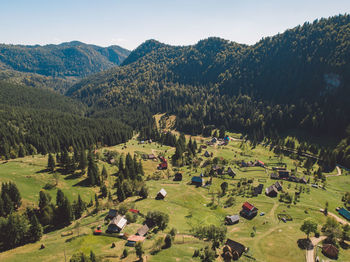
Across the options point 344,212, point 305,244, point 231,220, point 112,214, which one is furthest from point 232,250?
point 344,212

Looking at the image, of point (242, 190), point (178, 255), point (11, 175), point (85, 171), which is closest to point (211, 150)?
point (242, 190)

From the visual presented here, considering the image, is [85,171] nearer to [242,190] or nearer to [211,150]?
[242,190]

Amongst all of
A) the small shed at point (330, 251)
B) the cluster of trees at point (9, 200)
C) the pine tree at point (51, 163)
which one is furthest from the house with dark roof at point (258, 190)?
the pine tree at point (51, 163)

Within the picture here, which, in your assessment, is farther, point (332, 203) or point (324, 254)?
point (332, 203)

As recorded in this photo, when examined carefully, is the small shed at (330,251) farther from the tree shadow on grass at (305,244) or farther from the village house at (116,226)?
the village house at (116,226)

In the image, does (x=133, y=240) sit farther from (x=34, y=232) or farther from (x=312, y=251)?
Result: (x=312, y=251)

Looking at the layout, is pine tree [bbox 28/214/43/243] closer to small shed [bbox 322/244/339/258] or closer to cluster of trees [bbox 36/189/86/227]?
cluster of trees [bbox 36/189/86/227]
